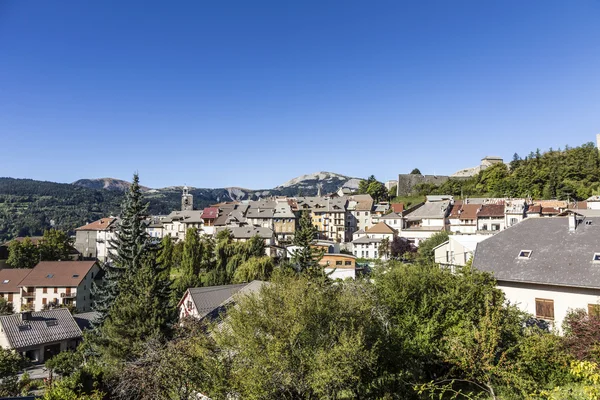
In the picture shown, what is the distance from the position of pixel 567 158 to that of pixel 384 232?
43.4m

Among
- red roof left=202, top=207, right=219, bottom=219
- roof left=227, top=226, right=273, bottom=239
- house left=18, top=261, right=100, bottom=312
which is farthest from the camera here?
red roof left=202, top=207, right=219, bottom=219

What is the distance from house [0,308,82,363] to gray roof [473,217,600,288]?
119 feet

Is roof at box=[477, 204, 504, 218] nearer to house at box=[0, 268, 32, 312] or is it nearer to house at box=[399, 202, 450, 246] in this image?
house at box=[399, 202, 450, 246]

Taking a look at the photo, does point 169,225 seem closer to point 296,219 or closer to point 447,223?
point 296,219

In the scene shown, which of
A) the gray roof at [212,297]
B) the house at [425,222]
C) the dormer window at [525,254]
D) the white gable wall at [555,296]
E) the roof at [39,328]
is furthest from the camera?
the house at [425,222]

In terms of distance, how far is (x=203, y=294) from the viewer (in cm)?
2950

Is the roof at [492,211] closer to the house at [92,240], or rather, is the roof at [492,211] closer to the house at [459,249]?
the house at [459,249]

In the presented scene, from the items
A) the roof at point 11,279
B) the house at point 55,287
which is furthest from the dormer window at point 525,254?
the roof at point 11,279

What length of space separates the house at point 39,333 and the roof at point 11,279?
16973 mm

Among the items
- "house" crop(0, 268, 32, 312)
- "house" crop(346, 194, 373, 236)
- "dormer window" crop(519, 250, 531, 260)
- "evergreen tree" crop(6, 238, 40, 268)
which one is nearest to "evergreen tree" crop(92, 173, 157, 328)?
"dormer window" crop(519, 250, 531, 260)

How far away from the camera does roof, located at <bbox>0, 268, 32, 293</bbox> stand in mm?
46750

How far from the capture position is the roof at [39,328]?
30.9 metres

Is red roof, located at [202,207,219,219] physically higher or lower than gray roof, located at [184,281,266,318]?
higher

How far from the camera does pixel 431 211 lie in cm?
6525
